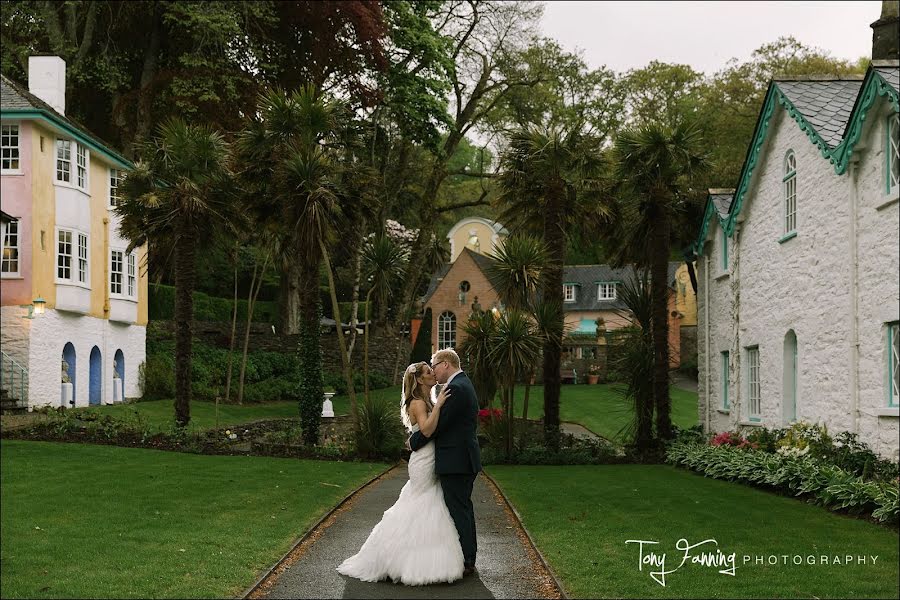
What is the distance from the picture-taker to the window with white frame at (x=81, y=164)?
31.0 meters

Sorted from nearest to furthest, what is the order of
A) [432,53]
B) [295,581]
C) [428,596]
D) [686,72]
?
[428,596], [295,581], [432,53], [686,72]

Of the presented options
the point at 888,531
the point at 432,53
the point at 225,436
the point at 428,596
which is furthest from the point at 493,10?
the point at 428,596

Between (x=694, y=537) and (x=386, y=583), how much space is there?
4.11 m

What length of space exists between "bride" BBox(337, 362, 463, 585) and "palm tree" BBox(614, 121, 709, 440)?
1561cm

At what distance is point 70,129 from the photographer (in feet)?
96.6

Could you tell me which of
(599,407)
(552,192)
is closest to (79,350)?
(552,192)

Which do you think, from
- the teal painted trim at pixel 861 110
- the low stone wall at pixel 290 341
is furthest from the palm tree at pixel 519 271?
the low stone wall at pixel 290 341

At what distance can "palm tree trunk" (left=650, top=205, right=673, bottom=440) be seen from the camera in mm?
25344

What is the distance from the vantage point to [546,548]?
11.6 metres

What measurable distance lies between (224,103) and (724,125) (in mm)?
25981

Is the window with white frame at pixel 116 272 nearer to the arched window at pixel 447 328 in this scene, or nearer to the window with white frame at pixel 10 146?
the window with white frame at pixel 10 146

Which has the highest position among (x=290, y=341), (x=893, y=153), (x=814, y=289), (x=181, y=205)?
(x=181, y=205)

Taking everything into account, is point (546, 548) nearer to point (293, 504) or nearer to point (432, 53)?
point (293, 504)

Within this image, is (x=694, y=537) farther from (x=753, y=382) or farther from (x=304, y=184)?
(x=304, y=184)
